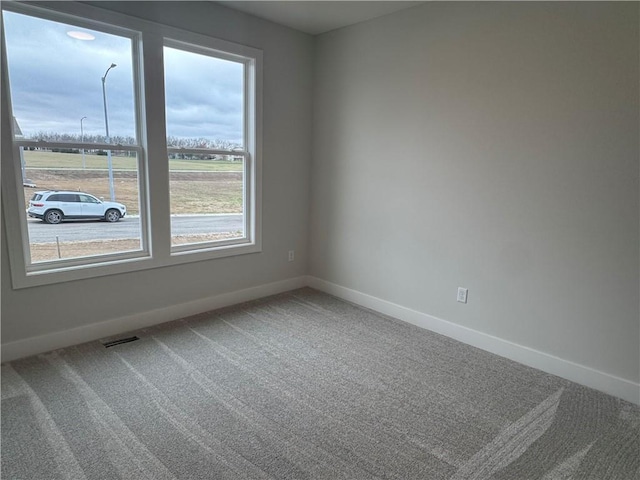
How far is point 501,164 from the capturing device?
Result: 8.73 feet

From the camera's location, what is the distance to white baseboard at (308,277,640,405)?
2330mm

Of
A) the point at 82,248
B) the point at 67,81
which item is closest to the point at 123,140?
the point at 67,81

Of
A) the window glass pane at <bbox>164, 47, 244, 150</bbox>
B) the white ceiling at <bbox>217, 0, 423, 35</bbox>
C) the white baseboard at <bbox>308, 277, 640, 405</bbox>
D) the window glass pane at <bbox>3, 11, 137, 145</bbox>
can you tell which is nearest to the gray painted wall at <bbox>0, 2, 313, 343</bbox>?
the white ceiling at <bbox>217, 0, 423, 35</bbox>

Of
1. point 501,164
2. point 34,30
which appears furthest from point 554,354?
point 34,30

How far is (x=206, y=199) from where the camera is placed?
3.43 meters

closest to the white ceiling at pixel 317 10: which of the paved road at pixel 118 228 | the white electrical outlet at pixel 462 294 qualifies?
the paved road at pixel 118 228

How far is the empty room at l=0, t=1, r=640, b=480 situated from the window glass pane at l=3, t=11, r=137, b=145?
0.01 m

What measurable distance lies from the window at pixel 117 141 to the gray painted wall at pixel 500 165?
107cm

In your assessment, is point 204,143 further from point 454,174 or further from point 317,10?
point 454,174

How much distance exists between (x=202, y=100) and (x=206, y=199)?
86 centimetres

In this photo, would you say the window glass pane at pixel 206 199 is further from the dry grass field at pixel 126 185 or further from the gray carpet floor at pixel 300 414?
the gray carpet floor at pixel 300 414

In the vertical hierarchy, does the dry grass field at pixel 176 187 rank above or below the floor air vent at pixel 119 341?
above

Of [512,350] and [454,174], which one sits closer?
[512,350]

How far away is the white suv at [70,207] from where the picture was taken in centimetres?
258
